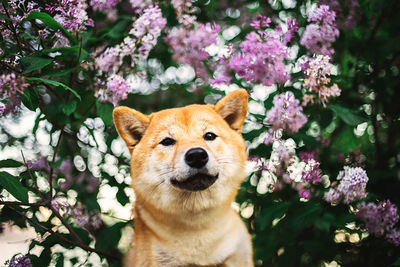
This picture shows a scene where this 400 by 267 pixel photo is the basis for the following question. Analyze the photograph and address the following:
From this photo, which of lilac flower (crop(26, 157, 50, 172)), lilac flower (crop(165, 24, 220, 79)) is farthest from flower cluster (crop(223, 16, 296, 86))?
lilac flower (crop(26, 157, 50, 172))

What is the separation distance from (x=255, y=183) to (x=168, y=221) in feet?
4.48

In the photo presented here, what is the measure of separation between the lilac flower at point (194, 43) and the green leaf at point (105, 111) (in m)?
0.87

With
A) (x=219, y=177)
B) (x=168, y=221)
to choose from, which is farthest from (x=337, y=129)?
(x=168, y=221)

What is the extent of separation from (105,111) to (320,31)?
1.65 m

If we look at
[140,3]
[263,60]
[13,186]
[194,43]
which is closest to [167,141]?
[263,60]

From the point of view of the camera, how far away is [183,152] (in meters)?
2.12

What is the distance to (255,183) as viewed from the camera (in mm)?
3463

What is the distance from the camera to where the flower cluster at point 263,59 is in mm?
2568

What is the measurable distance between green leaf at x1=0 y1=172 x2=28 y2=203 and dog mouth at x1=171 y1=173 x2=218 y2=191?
3.32 ft

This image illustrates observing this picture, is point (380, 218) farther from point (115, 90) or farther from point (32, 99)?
point (32, 99)

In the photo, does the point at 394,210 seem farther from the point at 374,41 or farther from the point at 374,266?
the point at 374,41

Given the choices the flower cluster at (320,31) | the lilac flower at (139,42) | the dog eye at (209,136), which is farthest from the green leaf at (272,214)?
the lilac flower at (139,42)

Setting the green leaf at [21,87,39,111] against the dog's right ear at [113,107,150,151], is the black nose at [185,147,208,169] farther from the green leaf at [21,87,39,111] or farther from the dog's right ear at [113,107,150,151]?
the green leaf at [21,87,39,111]

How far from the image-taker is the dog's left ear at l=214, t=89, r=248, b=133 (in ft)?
7.82
